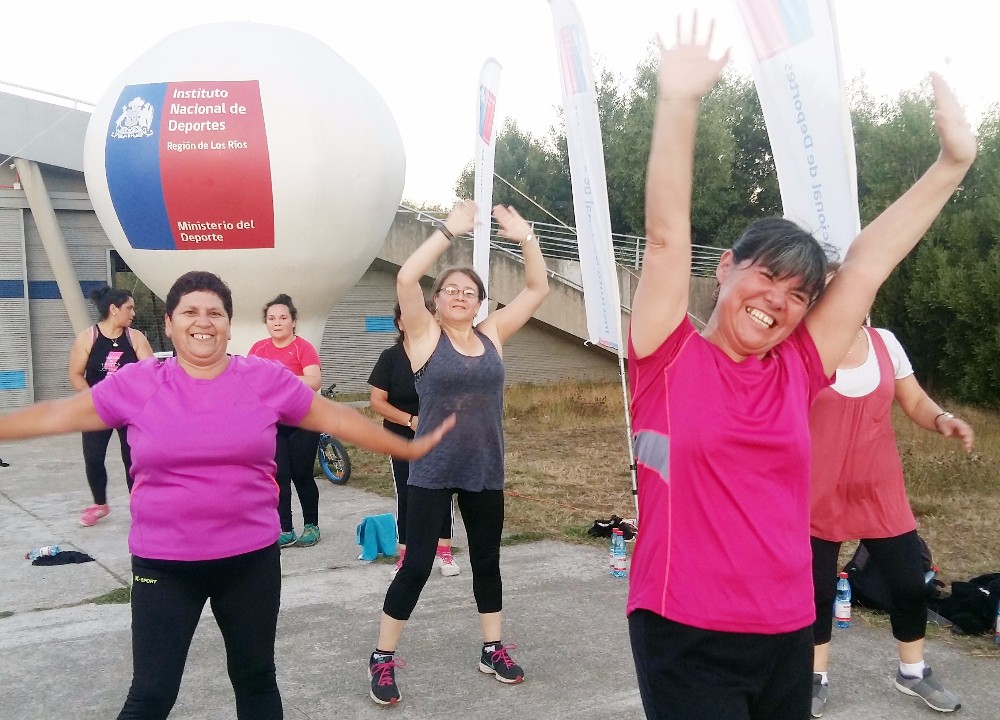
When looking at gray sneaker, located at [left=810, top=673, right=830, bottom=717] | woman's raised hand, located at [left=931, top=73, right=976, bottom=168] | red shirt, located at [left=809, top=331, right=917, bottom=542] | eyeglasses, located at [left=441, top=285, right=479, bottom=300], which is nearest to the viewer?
woman's raised hand, located at [left=931, top=73, right=976, bottom=168]

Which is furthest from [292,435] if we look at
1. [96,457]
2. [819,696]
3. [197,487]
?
[819,696]

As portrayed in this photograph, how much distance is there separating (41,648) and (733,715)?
13.0 feet

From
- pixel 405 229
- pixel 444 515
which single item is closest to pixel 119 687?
pixel 444 515

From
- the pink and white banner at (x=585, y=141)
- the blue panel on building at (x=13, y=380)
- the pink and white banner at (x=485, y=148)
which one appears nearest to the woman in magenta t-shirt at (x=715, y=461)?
the pink and white banner at (x=585, y=141)

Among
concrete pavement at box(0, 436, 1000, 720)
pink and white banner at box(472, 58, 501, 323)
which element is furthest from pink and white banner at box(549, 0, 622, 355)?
concrete pavement at box(0, 436, 1000, 720)

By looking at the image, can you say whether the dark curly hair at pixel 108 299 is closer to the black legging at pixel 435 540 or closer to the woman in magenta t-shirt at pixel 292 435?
the woman in magenta t-shirt at pixel 292 435

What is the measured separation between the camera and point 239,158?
9406mm

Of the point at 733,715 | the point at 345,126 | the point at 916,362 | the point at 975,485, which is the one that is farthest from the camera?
the point at 916,362

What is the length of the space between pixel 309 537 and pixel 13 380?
1225 centimetres

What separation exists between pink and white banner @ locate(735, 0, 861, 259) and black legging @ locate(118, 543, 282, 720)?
12.4 ft

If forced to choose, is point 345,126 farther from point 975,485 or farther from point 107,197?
point 975,485

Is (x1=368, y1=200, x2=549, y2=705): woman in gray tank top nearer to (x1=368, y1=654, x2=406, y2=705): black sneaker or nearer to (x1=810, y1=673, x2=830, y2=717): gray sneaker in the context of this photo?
(x1=368, y1=654, x2=406, y2=705): black sneaker

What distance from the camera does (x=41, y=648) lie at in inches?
184

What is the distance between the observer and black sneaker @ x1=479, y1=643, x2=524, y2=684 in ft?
13.9
